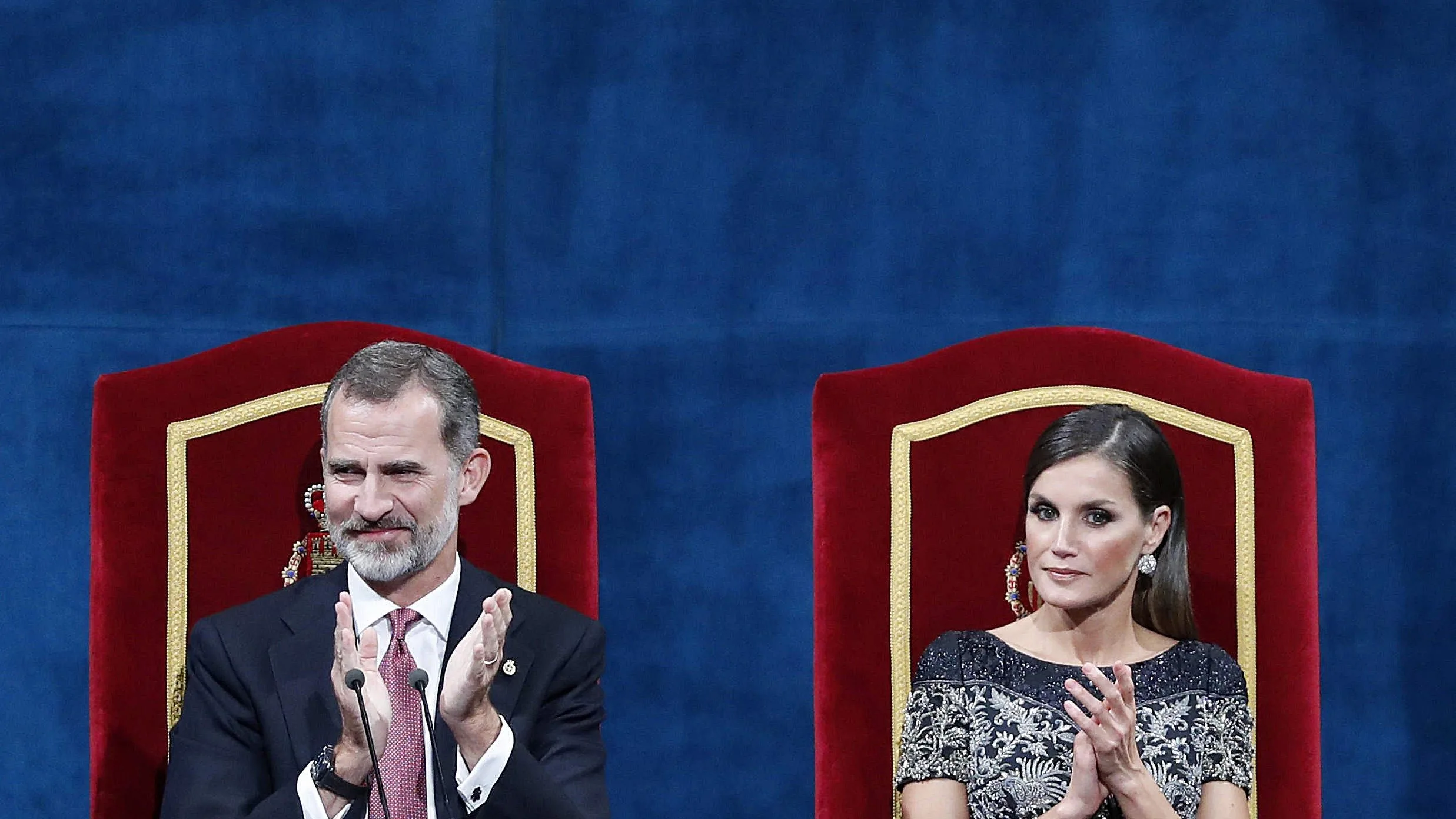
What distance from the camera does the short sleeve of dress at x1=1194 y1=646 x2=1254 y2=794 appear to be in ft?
7.12

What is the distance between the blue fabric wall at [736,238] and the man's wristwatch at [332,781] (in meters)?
0.88

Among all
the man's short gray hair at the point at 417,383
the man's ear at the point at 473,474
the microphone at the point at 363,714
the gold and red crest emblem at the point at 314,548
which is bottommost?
the microphone at the point at 363,714

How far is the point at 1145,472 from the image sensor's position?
2.20 m

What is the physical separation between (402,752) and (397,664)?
0.12 meters

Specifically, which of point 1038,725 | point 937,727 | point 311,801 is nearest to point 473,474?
point 311,801

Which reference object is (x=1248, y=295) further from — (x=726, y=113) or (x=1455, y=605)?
(x=726, y=113)

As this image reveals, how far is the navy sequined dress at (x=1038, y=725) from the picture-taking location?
216 centimetres

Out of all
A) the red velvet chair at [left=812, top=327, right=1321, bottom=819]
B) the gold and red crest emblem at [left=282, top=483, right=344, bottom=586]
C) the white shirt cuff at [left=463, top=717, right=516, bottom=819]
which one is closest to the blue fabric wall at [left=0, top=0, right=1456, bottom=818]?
the red velvet chair at [left=812, top=327, right=1321, bottom=819]

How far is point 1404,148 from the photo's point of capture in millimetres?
2754

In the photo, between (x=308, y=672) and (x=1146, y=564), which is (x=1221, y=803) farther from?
(x=308, y=672)

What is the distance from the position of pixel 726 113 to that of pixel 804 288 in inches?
13.2

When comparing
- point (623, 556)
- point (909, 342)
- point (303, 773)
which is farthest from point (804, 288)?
point (303, 773)

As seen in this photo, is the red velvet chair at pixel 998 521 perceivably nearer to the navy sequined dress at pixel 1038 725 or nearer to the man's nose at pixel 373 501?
the navy sequined dress at pixel 1038 725

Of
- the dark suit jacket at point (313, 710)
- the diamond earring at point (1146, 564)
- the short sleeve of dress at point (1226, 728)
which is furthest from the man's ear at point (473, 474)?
the short sleeve of dress at point (1226, 728)
